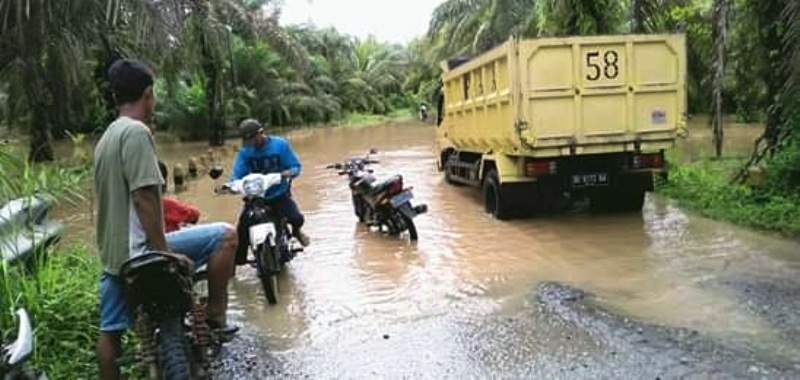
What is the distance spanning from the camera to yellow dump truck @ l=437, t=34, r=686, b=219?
32.0ft

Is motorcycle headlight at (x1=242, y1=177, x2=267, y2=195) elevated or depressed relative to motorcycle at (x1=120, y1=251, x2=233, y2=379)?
elevated

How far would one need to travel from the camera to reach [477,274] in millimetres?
7766

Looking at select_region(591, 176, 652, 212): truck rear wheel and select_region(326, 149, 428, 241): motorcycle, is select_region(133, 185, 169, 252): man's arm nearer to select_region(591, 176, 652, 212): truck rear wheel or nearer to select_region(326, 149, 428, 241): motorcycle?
select_region(326, 149, 428, 241): motorcycle

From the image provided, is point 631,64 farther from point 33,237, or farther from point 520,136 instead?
point 33,237

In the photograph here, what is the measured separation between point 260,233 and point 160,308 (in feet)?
9.51

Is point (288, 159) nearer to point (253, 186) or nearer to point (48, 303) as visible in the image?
point (253, 186)

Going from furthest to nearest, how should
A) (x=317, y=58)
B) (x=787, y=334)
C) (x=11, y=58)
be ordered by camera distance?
1. (x=317, y=58)
2. (x=11, y=58)
3. (x=787, y=334)

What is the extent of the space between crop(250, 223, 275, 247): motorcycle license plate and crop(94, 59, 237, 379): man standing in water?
8.97ft

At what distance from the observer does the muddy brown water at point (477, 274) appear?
588 cm

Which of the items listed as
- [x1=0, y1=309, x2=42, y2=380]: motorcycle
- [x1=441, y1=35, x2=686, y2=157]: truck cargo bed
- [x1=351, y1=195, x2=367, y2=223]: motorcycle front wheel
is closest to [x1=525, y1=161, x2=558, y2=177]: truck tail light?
[x1=441, y1=35, x2=686, y2=157]: truck cargo bed

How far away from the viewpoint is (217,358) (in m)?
5.43

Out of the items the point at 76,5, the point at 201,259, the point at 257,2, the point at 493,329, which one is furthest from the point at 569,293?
the point at 257,2

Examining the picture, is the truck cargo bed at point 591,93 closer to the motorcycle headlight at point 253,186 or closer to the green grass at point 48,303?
the motorcycle headlight at point 253,186

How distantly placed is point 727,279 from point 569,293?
57.0 inches
